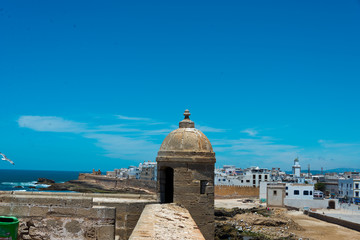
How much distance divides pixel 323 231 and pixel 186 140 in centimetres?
2869

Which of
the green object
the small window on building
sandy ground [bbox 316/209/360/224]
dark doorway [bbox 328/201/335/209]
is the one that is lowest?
sandy ground [bbox 316/209/360/224]

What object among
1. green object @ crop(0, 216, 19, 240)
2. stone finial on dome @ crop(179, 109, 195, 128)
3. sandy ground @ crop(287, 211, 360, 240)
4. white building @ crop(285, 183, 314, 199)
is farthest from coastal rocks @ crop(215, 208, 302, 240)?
green object @ crop(0, 216, 19, 240)

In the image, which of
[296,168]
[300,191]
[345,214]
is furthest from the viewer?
[296,168]

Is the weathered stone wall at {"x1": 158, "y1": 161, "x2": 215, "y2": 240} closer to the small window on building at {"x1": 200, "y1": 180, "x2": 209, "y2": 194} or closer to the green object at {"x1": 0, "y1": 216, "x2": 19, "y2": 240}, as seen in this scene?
the small window on building at {"x1": 200, "y1": 180, "x2": 209, "y2": 194}

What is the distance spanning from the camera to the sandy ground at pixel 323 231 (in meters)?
31.1

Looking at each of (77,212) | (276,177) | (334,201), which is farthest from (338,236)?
(276,177)

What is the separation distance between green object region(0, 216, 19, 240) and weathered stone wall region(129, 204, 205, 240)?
54.8 inches

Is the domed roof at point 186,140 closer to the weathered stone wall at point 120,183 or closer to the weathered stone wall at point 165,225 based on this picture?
the weathered stone wall at point 165,225

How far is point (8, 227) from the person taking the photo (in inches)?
184

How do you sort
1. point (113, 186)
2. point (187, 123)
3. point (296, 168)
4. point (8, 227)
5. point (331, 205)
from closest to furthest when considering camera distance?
point (8, 227)
point (187, 123)
point (331, 205)
point (296, 168)
point (113, 186)

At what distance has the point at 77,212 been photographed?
17.0 ft

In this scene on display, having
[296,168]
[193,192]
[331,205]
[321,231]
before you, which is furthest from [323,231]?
[296,168]

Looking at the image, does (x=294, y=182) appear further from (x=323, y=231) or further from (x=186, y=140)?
(x=186, y=140)

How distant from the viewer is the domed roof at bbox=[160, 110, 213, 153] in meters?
9.10
